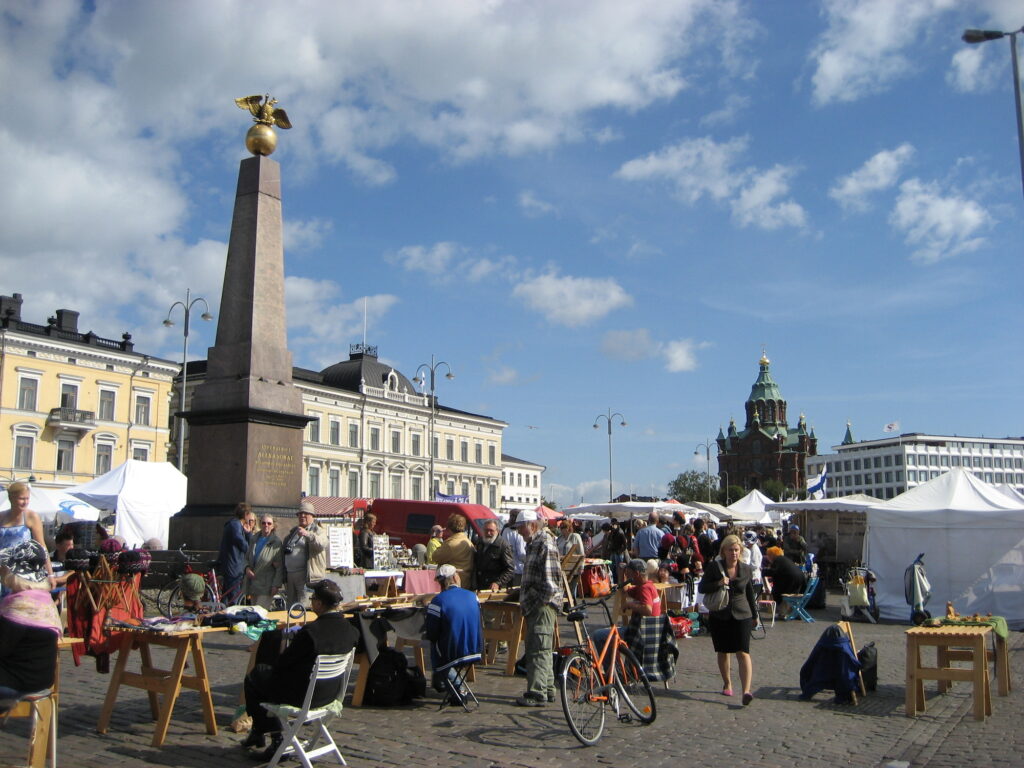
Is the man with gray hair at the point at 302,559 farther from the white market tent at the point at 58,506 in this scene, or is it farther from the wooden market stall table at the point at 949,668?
the white market tent at the point at 58,506

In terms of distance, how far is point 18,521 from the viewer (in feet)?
25.3

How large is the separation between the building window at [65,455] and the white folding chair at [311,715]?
5102cm

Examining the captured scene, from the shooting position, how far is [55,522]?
22.9 metres

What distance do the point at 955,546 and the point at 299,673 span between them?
15.0 metres

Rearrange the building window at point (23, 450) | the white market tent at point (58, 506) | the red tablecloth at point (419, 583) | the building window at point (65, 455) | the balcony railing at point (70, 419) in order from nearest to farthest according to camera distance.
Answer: the red tablecloth at point (419, 583)
the white market tent at point (58, 506)
the building window at point (23, 450)
the balcony railing at point (70, 419)
the building window at point (65, 455)

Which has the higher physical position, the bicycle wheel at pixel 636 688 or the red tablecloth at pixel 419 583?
the red tablecloth at pixel 419 583

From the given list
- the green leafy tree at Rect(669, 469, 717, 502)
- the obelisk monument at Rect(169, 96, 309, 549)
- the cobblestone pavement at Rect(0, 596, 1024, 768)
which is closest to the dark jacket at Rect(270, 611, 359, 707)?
the cobblestone pavement at Rect(0, 596, 1024, 768)

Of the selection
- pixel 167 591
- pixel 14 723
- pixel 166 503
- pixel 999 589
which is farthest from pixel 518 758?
pixel 166 503

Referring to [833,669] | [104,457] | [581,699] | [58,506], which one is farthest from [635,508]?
[104,457]

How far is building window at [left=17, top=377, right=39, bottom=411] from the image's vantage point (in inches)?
1973

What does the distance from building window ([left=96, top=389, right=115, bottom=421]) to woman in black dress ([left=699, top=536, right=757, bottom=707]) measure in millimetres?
51610

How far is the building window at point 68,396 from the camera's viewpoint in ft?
170

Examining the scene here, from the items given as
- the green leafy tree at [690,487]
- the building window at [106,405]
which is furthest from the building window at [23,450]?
the green leafy tree at [690,487]

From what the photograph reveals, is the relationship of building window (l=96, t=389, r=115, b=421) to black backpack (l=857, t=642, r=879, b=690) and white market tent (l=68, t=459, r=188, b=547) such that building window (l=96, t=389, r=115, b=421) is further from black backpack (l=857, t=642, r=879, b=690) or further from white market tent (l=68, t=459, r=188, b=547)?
black backpack (l=857, t=642, r=879, b=690)
